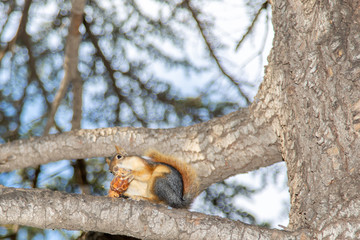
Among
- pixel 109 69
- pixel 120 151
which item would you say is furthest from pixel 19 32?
pixel 120 151

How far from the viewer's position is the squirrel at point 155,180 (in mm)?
1476

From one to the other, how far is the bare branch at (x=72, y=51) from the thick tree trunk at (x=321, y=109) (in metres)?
0.99

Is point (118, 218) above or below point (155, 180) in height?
below

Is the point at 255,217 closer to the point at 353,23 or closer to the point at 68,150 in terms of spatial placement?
the point at 68,150

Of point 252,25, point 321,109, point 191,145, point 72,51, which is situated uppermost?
point 252,25

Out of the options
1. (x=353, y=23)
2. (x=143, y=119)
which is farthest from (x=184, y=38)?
(x=353, y=23)

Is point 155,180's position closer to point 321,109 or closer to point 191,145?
point 191,145

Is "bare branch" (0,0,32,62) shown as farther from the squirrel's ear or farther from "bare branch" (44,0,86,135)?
the squirrel's ear

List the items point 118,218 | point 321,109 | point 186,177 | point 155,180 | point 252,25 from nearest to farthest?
point 118,218
point 321,109
point 155,180
point 186,177
point 252,25

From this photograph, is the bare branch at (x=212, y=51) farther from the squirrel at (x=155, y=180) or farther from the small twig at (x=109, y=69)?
the squirrel at (x=155, y=180)

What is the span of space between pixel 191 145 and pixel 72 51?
0.75m

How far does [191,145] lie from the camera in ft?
5.89

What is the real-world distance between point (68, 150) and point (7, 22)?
0.79 meters

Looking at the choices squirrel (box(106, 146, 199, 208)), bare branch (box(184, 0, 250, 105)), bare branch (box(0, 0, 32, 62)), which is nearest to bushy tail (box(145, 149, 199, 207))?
squirrel (box(106, 146, 199, 208))
